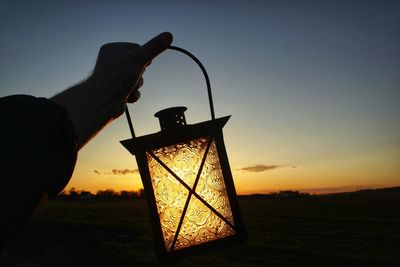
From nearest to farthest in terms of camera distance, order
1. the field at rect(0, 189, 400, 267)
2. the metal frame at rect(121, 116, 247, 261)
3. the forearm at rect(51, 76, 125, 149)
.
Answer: the forearm at rect(51, 76, 125, 149), the metal frame at rect(121, 116, 247, 261), the field at rect(0, 189, 400, 267)

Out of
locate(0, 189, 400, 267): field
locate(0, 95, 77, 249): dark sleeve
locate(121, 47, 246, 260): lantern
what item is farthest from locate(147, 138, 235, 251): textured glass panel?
locate(0, 189, 400, 267): field

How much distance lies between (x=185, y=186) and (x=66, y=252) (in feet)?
79.3

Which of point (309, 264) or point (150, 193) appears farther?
point (309, 264)

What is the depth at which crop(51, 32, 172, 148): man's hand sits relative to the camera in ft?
4.06

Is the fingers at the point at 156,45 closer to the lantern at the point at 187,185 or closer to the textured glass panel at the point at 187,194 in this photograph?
the lantern at the point at 187,185

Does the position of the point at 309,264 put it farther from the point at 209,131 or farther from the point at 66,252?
the point at 209,131

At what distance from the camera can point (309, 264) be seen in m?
22.2

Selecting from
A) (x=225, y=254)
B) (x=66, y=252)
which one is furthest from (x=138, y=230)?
(x=225, y=254)

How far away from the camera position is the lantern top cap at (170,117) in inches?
101

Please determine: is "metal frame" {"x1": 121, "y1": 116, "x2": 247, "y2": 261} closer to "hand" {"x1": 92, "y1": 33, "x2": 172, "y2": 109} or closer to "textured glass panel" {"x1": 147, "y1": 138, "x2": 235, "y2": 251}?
"textured glass panel" {"x1": 147, "y1": 138, "x2": 235, "y2": 251}

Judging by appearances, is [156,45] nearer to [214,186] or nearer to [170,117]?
[170,117]

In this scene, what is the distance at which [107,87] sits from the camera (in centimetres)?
144

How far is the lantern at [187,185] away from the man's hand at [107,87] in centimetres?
86

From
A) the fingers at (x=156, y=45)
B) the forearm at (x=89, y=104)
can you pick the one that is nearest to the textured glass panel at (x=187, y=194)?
the fingers at (x=156, y=45)
